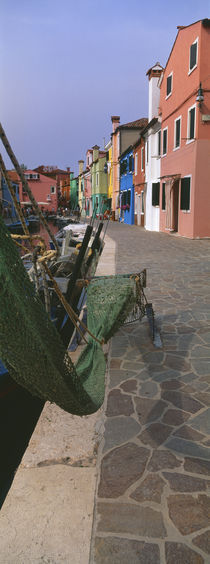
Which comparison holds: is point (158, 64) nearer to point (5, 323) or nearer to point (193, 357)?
point (193, 357)

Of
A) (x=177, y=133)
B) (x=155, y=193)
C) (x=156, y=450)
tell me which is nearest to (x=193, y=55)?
(x=177, y=133)

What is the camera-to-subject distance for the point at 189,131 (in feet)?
56.2

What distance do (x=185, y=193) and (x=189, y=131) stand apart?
2.45 m

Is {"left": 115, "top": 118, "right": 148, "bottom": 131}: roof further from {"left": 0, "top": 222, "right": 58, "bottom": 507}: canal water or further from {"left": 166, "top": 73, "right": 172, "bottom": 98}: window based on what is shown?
{"left": 0, "top": 222, "right": 58, "bottom": 507}: canal water

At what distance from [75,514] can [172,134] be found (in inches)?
767

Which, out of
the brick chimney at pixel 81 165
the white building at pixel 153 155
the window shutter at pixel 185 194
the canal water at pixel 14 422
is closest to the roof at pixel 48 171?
the brick chimney at pixel 81 165

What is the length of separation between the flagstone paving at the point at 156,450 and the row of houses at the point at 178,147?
10.3 meters

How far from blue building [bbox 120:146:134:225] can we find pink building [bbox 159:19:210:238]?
11.4 metres

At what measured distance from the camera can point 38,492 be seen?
2592 millimetres

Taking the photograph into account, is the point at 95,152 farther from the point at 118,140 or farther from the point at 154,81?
the point at 154,81

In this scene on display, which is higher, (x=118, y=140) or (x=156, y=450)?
Result: (x=118, y=140)

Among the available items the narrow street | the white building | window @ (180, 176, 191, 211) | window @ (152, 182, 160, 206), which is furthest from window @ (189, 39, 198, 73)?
the narrow street

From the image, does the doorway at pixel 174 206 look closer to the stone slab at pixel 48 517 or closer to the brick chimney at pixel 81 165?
the stone slab at pixel 48 517

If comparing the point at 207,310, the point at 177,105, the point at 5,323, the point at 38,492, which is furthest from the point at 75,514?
the point at 177,105
